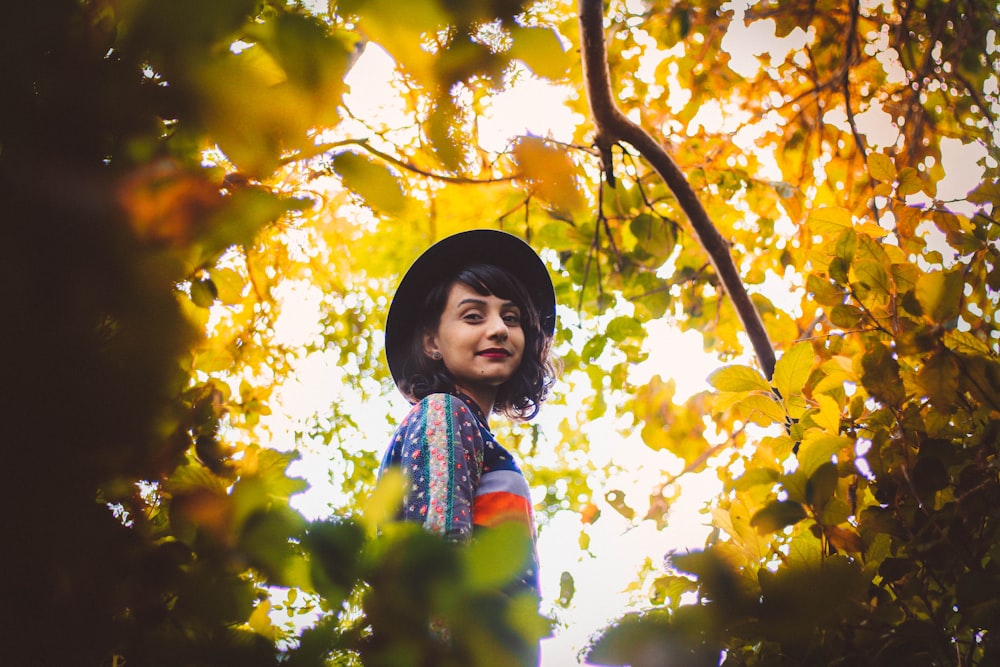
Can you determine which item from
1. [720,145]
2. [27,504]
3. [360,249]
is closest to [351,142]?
[27,504]

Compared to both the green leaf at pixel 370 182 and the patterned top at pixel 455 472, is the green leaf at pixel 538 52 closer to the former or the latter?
the green leaf at pixel 370 182

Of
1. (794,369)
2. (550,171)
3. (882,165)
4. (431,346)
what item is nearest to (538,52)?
(550,171)

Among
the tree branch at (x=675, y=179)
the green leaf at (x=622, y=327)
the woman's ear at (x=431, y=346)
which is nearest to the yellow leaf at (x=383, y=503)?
the woman's ear at (x=431, y=346)

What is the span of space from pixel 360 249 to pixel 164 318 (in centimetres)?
270

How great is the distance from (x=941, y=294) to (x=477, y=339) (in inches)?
36.9

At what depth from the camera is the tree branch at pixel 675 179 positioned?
58.4 inches

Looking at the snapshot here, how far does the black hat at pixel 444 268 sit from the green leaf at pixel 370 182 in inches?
44.5

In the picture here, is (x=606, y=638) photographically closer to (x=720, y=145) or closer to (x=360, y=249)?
(x=720, y=145)

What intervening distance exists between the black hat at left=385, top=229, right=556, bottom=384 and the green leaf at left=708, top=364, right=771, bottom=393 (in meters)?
0.93

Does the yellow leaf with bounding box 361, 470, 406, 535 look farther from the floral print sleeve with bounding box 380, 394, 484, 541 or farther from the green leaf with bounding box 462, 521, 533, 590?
the floral print sleeve with bounding box 380, 394, 484, 541

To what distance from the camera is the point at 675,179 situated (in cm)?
158

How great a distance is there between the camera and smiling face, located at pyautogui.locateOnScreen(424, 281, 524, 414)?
1425 millimetres

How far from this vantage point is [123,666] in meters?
0.36

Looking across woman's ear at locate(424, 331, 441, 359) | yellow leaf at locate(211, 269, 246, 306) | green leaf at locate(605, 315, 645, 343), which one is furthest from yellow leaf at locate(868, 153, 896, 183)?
green leaf at locate(605, 315, 645, 343)
